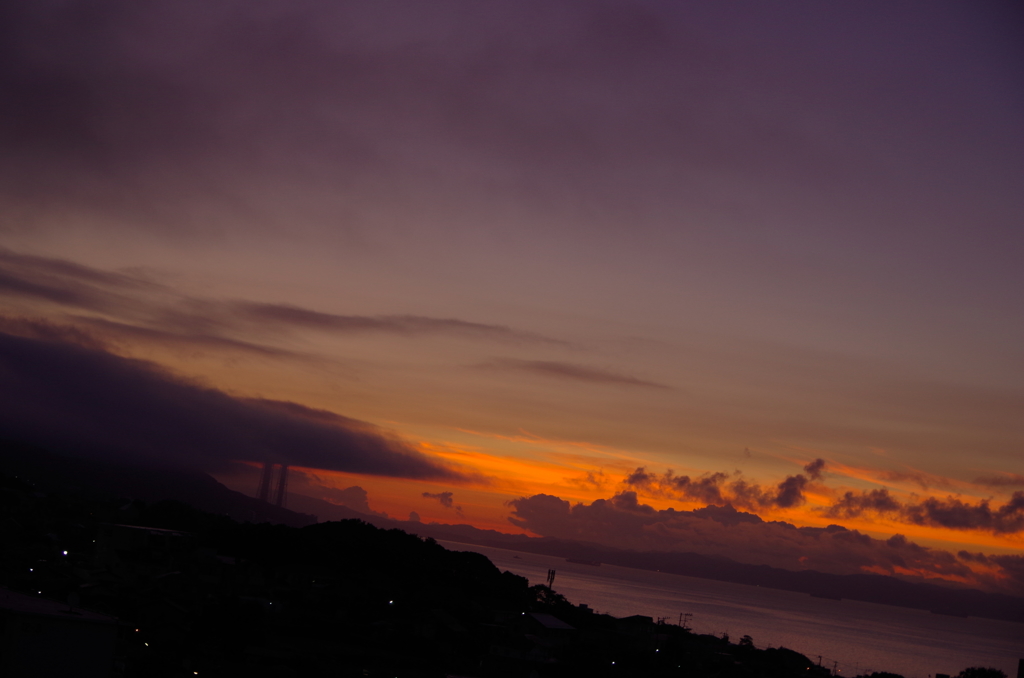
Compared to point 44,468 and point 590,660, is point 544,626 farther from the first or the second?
point 44,468

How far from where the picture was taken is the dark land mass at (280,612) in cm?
1517

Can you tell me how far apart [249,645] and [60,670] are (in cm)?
1104

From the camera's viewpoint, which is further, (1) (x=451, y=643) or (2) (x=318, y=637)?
(1) (x=451, y=643)

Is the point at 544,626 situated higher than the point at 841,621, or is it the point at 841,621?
the point at 544,626

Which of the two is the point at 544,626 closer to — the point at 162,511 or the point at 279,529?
the point at 279,529

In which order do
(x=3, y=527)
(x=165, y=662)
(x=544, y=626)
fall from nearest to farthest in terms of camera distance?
(x=165, y=662), (x=544, y=626), (x=3, y=527)

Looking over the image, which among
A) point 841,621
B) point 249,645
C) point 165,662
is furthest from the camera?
point 841,621

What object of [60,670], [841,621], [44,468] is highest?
[60,670]

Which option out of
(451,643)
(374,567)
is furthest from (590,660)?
(374,567)

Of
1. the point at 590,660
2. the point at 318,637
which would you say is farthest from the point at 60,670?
the point at 590,660

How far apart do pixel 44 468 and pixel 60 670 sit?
96.3 m

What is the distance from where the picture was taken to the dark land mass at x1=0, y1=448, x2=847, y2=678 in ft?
49.8

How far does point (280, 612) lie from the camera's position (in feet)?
89.8

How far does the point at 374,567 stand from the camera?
133ft
